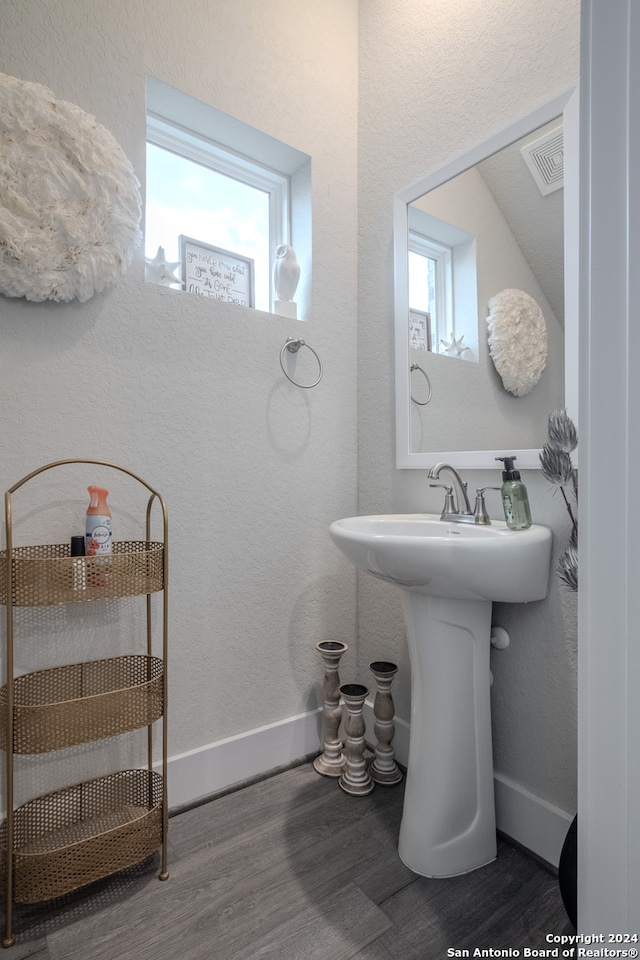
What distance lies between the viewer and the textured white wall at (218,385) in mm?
1229

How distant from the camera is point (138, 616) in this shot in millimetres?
1351

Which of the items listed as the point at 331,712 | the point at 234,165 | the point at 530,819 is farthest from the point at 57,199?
the point at 530,819

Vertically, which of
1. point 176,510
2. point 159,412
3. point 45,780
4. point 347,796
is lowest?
point 347,796

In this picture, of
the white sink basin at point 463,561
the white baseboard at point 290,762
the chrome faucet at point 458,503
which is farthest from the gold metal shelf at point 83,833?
the chrome faucet at point 458,503

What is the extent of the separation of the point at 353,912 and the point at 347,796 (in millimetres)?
396

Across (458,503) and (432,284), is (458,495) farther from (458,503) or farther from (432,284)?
(432,284)

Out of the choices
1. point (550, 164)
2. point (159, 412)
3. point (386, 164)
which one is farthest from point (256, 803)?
point (386, 164)

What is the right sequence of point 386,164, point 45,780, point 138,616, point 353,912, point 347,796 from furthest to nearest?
point 386,164 < point 347,796 < point 138,616 < point 45,780 < point 353,912

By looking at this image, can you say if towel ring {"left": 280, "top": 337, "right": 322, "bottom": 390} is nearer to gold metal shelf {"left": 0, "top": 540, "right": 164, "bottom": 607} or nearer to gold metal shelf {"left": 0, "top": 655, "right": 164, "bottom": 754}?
gold metal shelf {"left": 0, "top": 540, "right": 164, "bottom": 607}

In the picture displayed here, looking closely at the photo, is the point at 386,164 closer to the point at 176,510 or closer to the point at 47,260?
the point at 47,260

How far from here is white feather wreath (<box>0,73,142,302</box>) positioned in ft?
3.63

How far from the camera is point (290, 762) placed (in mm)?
1612

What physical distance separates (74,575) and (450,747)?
3.04 feet

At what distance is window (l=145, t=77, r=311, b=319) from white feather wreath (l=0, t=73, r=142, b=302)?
11.2 inches
